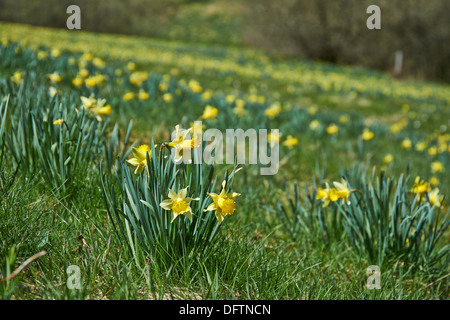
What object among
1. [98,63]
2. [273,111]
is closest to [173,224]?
[273,111]

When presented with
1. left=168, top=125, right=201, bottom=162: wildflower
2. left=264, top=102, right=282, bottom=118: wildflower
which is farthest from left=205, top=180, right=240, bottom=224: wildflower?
left=264, top=102, right=282, bottom=118: wildflower

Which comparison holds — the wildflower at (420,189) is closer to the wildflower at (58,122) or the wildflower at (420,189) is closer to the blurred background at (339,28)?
the wildflower at (58,122)

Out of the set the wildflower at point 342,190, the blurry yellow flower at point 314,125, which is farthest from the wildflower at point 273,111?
the wildflower at point 342,190

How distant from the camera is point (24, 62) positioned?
3924mm

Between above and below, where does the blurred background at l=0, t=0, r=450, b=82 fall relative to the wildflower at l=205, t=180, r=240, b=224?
above

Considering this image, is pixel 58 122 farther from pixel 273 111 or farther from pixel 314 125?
pixel 314 125

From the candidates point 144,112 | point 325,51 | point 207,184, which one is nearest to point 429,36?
point 325,51

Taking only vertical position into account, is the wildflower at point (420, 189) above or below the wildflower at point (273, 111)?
below

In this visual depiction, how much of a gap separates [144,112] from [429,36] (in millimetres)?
18273

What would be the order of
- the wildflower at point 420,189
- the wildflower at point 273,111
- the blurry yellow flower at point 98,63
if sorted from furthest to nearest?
the blurry yellow flower at point 98,63 → the wildflower at point 273,111 → the wildflower at point 420,189

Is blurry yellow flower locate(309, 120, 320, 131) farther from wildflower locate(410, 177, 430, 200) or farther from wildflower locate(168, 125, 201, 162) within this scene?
wildflower locate(168, 125, 201, 162)

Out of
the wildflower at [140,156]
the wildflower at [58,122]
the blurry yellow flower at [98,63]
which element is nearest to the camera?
the wildflower at [140,156]

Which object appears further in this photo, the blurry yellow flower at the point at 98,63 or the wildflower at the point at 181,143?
the blurry yellow flower at the point at 98,63
